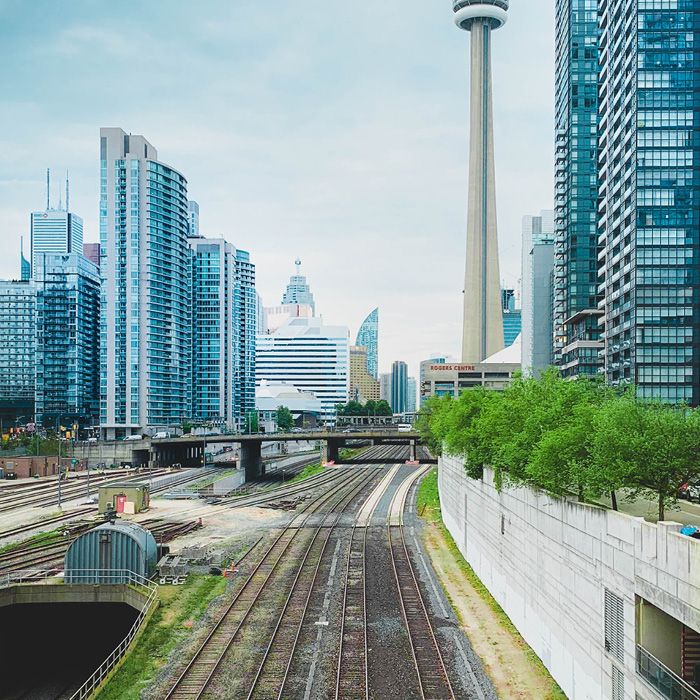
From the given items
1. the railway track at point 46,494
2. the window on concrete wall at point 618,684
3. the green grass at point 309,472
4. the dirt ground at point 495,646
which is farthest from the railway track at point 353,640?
the green grass at point 309,472

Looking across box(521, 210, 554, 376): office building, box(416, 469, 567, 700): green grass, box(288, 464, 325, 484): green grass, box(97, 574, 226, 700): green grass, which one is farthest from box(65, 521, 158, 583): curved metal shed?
box(521, 210, 554, 376): office building

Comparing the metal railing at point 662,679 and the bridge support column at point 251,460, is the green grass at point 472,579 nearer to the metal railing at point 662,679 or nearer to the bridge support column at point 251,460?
the metal railing at point 662,679

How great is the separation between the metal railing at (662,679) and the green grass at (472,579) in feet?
27.0

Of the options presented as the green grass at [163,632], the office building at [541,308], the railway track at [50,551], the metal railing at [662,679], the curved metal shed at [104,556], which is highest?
the office building at [541,308]

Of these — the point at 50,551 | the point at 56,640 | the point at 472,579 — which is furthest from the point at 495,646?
the point at 50,551

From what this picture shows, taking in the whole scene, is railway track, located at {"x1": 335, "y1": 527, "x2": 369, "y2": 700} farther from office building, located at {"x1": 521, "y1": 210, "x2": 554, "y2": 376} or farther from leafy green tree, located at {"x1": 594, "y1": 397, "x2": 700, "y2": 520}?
office building, located at {"x1": 521, "y1": 210, "x2": 554, "y2": 376}

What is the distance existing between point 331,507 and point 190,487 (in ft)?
117

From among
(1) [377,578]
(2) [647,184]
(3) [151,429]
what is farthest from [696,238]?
(3) [151,429]

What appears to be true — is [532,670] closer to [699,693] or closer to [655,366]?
[699,693]

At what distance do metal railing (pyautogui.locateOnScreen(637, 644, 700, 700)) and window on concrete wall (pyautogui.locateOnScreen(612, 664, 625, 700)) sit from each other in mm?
1465

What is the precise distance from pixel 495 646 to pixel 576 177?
427 ft

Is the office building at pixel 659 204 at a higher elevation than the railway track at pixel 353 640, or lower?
higher

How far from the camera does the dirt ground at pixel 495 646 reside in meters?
31.3

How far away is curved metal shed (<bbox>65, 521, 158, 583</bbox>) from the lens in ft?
151
